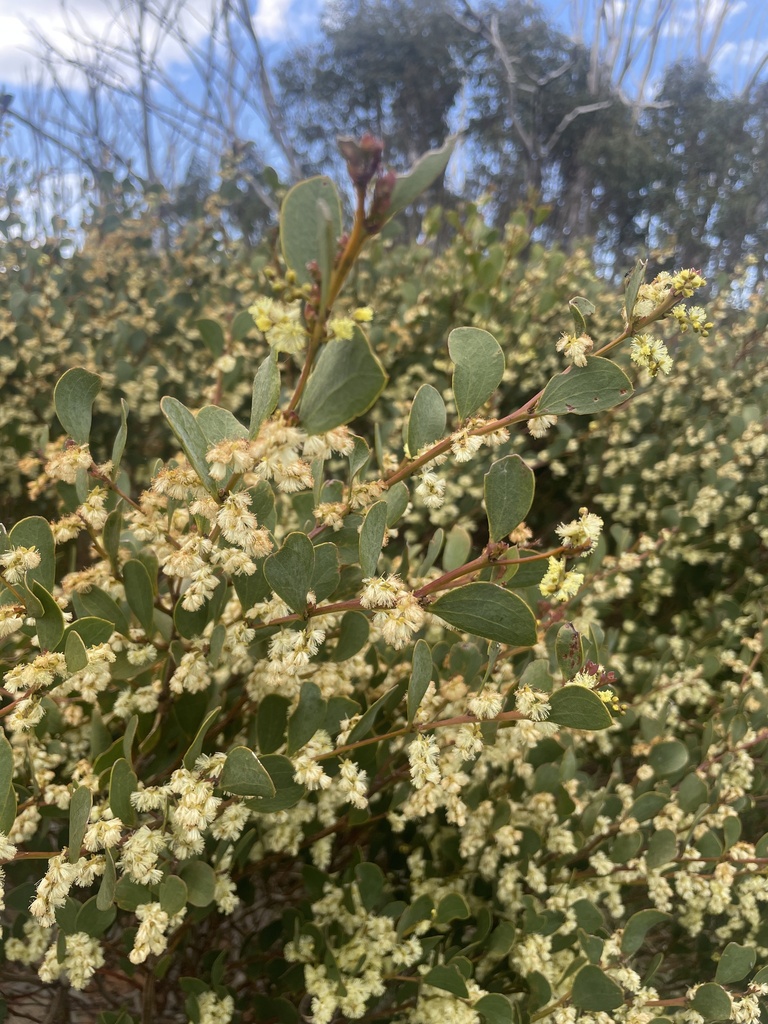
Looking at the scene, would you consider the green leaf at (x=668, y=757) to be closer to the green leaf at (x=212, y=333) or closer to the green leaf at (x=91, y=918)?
the green leaf at (x=91, y=918)

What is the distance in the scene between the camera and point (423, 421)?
33.7 inches

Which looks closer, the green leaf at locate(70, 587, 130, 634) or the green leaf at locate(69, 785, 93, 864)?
the green leaf at locate(69, 785, 93, 864)

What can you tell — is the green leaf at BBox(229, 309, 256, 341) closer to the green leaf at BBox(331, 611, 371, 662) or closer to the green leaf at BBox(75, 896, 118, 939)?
the green leaf at BBox(331, 611, 371, 662)

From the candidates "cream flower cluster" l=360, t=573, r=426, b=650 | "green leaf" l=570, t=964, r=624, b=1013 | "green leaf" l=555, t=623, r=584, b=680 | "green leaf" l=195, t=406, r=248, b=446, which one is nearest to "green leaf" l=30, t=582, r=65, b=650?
"green leaf" l=195, t=406, r=248, b=446

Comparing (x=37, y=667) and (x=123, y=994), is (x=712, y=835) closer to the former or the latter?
(x=37, y=667)

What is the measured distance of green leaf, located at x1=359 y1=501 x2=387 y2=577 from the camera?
0.74 metres

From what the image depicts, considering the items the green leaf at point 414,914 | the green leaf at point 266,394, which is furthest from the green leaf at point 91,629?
the green leaf at point 414,914

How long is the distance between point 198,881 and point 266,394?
639 mm

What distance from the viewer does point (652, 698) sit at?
1.90 m

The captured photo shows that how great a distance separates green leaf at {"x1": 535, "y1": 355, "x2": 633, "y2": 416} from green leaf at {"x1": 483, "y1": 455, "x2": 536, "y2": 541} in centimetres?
8

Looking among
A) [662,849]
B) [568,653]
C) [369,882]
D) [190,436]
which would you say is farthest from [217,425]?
[662,849]

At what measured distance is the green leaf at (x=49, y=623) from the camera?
80 centimetres

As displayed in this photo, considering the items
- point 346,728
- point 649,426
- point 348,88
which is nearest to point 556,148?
point 348,88

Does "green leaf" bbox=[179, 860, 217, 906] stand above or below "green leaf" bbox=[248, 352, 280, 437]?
below
